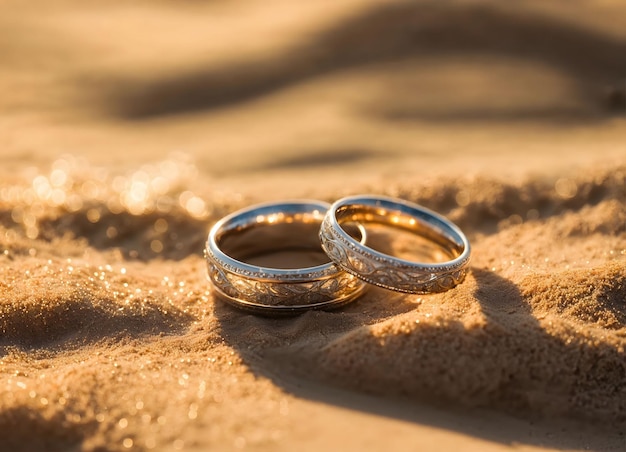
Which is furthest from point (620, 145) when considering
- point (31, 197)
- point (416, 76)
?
point (31, 197)

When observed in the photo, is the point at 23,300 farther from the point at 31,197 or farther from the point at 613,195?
the point at 613,195

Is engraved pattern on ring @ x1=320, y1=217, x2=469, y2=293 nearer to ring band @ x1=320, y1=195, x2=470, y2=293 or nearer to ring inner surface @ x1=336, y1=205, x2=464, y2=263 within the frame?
ring band @ x1=320, y1=195, x2=470, y2=293

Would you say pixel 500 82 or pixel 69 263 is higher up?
pixel 500 82

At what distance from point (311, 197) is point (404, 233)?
555mm

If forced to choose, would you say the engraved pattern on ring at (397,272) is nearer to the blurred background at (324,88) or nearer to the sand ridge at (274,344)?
the sand ridge at (274,344)

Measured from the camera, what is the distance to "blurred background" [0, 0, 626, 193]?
13.2 feet

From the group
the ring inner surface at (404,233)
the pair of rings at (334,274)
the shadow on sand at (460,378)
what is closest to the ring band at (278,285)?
the pair of rings at (334,274)

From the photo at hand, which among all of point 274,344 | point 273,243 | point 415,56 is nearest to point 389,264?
point 274,344

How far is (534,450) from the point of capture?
181cm

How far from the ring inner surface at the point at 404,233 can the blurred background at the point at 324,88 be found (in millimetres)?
585

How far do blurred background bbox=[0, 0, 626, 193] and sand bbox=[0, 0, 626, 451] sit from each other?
0.02 metres

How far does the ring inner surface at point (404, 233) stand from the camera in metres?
3.05

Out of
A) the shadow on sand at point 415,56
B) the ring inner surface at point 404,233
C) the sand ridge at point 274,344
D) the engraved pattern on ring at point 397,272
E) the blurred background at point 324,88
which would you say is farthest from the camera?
the shadow on sand at point 415,56

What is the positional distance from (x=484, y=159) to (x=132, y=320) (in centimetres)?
226
